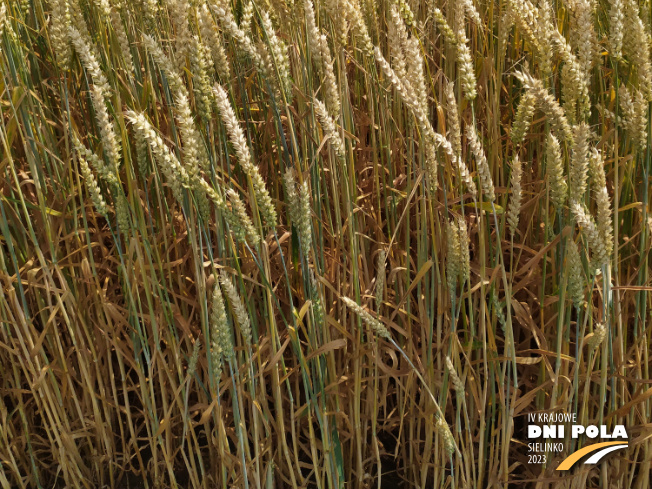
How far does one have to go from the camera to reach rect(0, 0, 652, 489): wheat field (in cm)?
98

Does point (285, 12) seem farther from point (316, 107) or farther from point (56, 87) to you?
point (56, 87)

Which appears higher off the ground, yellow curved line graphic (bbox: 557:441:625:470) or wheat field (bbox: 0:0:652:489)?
wheat field (bbox: 0:0:652:489)

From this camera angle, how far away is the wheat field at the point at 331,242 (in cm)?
98

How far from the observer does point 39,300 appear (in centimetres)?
131

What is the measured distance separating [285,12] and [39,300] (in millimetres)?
769

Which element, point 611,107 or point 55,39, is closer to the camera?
point 55,39

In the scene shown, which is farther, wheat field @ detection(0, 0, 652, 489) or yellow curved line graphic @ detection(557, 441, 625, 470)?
yellow curved line graphic @ detection(557, 441, 625, 470)

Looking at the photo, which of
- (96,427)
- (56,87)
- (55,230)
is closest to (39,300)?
(55,230)

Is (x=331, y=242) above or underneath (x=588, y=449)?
above

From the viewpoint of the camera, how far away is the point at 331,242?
1.20 metres
